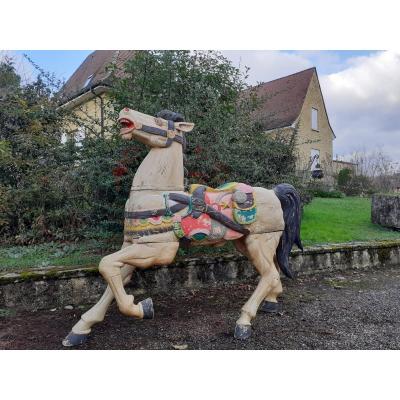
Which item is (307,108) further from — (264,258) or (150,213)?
(150,213)

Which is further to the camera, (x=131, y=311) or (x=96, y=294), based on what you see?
(x=96, y=294)

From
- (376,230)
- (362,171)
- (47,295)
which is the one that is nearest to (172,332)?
(47,295)

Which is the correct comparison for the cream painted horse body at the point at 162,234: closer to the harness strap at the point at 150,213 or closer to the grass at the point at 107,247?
the harness strap at the point at 150,213

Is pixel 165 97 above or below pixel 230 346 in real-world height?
above

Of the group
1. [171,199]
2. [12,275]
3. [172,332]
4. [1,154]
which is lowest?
[172,332]

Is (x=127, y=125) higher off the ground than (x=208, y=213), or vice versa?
(x=127, y=125)

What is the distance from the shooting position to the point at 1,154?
20.2ft

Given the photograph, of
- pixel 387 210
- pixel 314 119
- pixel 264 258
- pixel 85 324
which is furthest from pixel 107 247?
pixel 314 119

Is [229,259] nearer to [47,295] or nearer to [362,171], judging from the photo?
[47,295]

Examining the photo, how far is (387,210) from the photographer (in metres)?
7.77

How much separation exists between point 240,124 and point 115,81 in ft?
6.55

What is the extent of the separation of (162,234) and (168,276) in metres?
1.58

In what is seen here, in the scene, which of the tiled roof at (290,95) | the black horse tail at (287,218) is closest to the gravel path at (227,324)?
the black horse tail at (287,218)

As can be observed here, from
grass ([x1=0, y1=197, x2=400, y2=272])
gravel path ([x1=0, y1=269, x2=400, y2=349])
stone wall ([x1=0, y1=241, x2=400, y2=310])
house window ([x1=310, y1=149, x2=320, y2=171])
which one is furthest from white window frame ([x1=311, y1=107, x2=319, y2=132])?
gravel path ([x1=0, y1=269, x2=400, y2=349])
